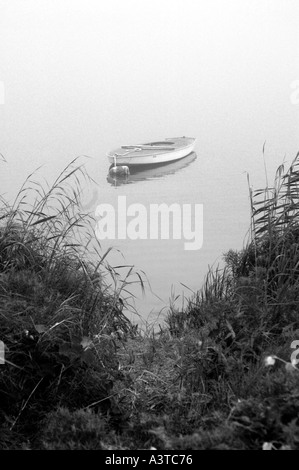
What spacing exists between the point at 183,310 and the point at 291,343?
3.47ft

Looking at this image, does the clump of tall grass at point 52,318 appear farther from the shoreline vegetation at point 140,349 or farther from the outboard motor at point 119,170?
the outboard motor at point 119,170

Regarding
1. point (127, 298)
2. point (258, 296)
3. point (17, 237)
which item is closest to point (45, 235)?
point (17, 237)

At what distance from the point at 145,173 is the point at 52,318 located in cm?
259

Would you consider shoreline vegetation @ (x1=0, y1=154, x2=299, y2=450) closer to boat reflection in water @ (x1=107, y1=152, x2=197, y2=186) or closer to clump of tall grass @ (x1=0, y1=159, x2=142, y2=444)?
clump of tall grass @ (x1=0, y1=159, x2=142, y2=444)

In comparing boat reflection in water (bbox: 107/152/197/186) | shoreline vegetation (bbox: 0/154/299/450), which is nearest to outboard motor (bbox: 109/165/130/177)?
boat reflection in water (bbox: 107/152/197/186)

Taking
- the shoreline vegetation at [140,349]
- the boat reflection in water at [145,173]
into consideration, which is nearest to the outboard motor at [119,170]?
the boat reflection in water at [145,173]

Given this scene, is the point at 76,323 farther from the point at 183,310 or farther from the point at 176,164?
the point at 176,164

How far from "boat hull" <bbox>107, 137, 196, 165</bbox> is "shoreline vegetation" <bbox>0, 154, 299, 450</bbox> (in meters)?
1.32

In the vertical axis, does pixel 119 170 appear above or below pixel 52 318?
above

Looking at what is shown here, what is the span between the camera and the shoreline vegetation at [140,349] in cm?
290

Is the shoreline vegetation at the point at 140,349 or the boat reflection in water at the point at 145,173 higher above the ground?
the boat reflection in water at the point at 145,173

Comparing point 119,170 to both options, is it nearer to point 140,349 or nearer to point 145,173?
point 145,173

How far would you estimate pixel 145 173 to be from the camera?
5.97 m

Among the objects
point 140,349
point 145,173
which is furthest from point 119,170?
point 140,349
